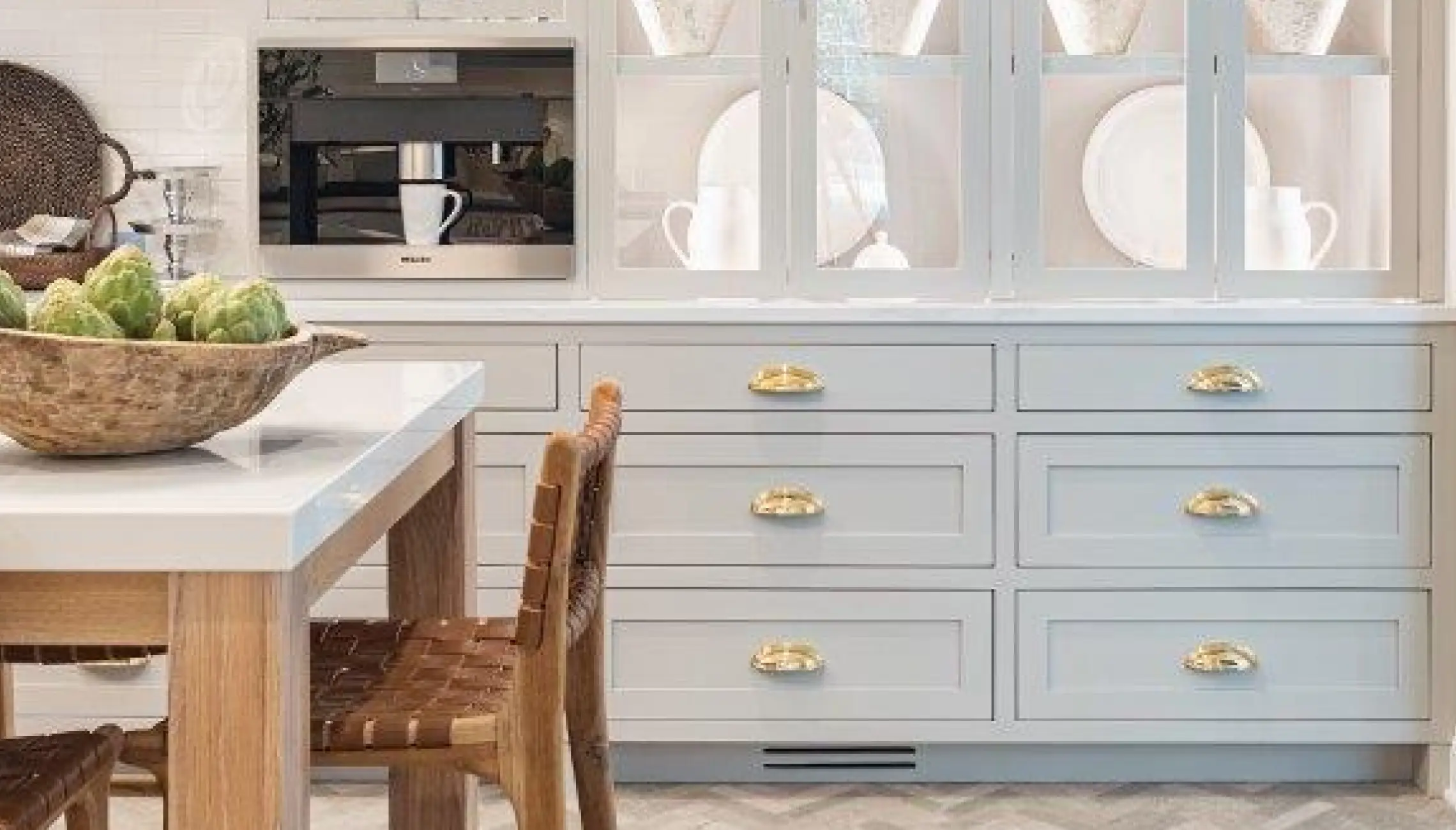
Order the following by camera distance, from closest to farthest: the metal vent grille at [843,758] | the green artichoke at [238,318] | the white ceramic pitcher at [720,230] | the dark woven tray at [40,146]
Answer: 1. the green artichoke at [238,318]
2. the metal vent grille at [843,758]
3. the white ceramic pitcher at [720,230]
4. the dark woven tray at [40,146]

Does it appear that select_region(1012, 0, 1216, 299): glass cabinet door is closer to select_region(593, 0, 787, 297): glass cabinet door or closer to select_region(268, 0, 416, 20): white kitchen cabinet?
select_region(593, 0, 787, 297): glass cabinet door

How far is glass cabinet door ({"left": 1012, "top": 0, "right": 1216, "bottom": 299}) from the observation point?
401cm

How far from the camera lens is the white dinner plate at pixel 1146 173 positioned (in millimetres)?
4043

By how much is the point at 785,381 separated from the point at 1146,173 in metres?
0.83

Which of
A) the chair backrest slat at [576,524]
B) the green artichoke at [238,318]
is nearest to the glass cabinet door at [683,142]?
the chair backrest slat at [576,524]

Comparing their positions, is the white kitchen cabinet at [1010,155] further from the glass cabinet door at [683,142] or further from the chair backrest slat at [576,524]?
the chair backrest slat at [576,524]

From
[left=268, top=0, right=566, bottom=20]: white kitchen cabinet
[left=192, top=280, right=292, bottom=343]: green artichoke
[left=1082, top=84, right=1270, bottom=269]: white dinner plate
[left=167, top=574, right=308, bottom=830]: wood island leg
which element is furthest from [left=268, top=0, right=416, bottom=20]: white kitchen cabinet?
[left=167, top=574, right=308, bottom=830]: wood island leg

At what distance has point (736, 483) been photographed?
152 inches

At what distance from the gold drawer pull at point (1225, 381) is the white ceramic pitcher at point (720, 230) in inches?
32.8

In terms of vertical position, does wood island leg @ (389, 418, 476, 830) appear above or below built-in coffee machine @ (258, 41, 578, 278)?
below

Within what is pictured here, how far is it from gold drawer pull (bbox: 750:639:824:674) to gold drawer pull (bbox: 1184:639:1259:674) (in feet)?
2.16

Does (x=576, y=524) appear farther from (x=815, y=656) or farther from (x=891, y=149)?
(x=891, y=149)

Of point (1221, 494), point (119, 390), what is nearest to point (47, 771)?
point (119, 390)

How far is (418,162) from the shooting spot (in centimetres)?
408
